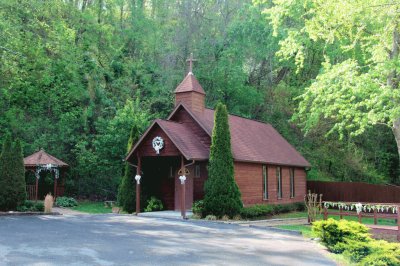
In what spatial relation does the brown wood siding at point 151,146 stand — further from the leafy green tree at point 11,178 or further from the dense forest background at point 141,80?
the dense forest background at point 141,80

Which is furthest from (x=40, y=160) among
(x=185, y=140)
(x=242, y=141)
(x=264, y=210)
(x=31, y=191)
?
(x=264, y=210)

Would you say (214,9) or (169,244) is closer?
(169,244)

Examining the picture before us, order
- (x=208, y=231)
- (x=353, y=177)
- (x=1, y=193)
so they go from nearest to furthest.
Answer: (x=208, y=231) < (x=1, y=193) < (x=353, y=177)

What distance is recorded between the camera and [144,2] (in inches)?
1604

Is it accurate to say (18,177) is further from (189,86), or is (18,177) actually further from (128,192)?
(189,86)

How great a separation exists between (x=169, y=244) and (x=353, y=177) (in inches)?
953

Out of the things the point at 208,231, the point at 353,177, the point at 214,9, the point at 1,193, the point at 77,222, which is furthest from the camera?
the point at 214,9

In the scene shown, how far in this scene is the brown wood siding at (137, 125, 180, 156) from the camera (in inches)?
742

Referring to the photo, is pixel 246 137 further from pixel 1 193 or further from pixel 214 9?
pixel 214 9

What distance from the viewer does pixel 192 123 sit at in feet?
70.4

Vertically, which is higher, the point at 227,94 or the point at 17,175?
the point at 227,94

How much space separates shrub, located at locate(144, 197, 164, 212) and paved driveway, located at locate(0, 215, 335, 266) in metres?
5.33

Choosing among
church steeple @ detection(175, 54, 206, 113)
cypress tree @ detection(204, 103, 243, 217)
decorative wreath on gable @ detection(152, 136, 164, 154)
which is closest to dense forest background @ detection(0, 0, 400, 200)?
church steeple @ detection(175, 54, 206, 113)

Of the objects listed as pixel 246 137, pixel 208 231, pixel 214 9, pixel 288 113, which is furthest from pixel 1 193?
pixel 214 9
